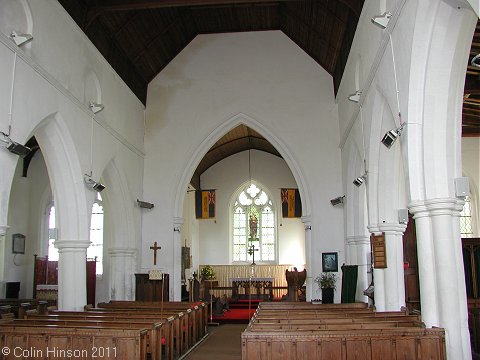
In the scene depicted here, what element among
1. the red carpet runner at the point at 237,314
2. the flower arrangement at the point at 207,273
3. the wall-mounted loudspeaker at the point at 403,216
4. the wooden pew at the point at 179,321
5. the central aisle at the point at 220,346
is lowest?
the central aisle at the point at 220,346

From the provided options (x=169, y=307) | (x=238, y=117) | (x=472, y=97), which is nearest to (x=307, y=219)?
(x=238, y=117)

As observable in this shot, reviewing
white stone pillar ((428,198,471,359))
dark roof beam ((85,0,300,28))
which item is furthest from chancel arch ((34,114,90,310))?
white stone pillar ((428,198,471,359))

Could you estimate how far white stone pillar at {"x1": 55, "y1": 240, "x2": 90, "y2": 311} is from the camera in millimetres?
10242

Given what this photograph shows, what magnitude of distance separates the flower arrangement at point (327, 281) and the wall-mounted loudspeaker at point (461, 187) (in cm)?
817

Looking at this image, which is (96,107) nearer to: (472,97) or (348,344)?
(348,344)

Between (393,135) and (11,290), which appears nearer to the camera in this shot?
(393,135)

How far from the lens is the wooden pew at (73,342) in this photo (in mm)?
7016

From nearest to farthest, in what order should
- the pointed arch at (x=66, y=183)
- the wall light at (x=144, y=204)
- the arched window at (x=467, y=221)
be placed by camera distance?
the pointed arch at (x=66, y=183) → the wall light at (x=144, y=204) → the arched window at (x=467, y=221)

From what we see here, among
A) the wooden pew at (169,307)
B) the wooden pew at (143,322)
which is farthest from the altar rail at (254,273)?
the wooden pew at (143,322)

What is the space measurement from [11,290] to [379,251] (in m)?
11.1

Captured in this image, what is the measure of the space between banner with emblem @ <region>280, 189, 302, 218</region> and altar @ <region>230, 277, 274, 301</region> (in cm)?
286

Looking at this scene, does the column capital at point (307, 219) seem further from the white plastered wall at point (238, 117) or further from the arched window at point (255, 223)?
the arched window at point (255, 223)

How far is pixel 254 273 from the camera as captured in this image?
73.3 ft

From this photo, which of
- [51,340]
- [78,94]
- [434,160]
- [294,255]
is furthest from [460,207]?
[294,255]
